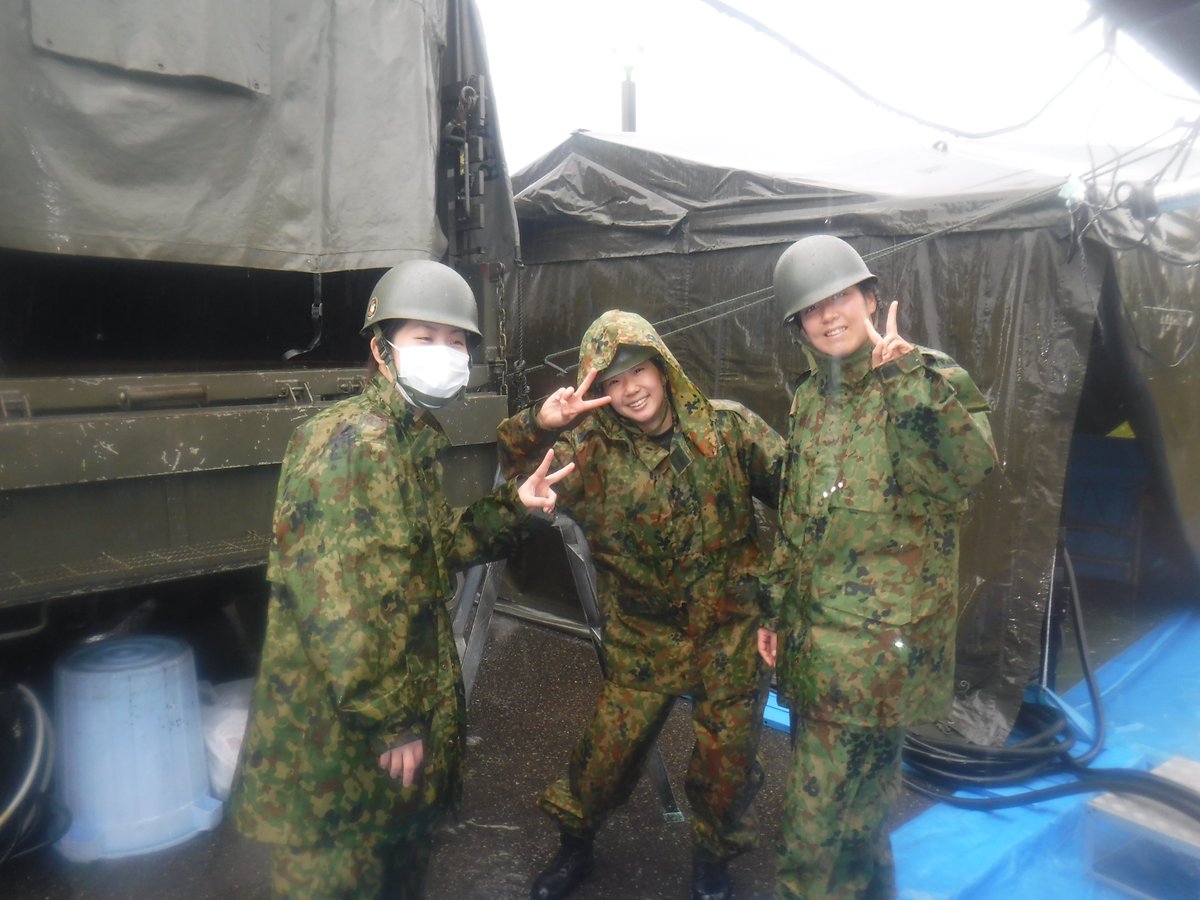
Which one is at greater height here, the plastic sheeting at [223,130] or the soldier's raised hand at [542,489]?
the plastic sheeting at [223,130]

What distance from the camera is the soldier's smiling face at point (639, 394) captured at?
243cm

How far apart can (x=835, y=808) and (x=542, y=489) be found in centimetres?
113

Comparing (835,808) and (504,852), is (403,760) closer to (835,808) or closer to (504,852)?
(835,808)

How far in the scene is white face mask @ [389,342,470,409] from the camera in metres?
2.03

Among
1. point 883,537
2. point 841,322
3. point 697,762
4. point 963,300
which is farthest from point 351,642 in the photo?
point 963,300

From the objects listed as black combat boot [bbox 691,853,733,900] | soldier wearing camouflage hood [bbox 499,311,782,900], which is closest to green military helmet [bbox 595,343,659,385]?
soldier wearing camouflage hood [bbox 499,311,782,900]

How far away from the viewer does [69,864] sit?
108 inches

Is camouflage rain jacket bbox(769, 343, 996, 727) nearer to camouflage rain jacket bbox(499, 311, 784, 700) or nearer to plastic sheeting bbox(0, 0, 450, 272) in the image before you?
Answer: camouflage rain jacket bbox(499, 311, 784, 700)

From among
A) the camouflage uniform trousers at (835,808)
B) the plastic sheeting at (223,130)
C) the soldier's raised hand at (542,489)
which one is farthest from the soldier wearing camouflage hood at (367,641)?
the plastic sheeting at (223,130)

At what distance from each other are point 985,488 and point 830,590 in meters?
1.77

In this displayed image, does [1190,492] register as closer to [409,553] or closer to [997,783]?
[997,783]

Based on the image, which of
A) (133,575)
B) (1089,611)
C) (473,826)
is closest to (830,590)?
(473,826)

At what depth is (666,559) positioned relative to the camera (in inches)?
96.2

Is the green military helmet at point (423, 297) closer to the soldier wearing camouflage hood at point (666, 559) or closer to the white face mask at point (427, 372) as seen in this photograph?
the white face mask at point (427, 372)
